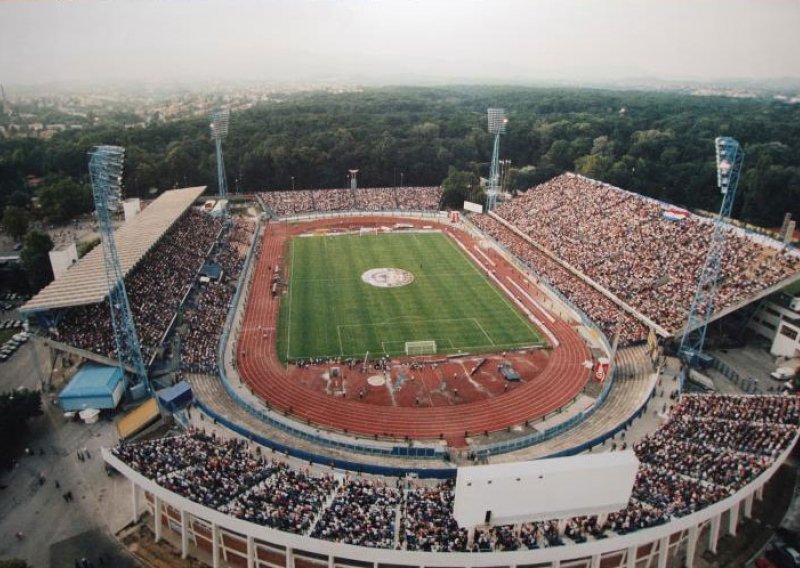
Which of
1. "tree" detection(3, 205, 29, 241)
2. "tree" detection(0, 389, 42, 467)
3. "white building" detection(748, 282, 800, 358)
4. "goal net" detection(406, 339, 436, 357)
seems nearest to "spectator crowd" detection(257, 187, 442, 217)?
"tree" detection(3, 205, 29, 241)

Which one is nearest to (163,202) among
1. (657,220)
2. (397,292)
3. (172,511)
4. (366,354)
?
(397,292)

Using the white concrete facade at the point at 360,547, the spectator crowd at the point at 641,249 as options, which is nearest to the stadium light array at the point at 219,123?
the spectator crowd at the point at 641,249

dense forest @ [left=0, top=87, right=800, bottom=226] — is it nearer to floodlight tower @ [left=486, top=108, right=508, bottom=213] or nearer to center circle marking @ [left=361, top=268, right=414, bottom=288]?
floodlight tower @ [left=486, top=108, right=508, bottom=213]

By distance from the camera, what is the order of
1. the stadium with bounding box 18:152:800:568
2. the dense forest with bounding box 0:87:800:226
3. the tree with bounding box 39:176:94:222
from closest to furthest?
the stadium with bounding box 18:152:800:568, the tree with bounding box 39:176:94:222, the dense forest with bounding box 0:87:800:226

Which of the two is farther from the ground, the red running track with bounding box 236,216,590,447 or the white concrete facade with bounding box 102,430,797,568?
the white concrete facade with bounding box 102,430,797,568

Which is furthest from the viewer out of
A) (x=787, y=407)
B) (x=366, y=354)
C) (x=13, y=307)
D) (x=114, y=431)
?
(x=13, y=307)

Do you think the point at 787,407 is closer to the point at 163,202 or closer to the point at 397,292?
the point at 397,292

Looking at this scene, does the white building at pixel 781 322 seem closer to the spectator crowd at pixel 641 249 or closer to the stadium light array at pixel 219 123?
the spectator crowd at pixel 641 249
